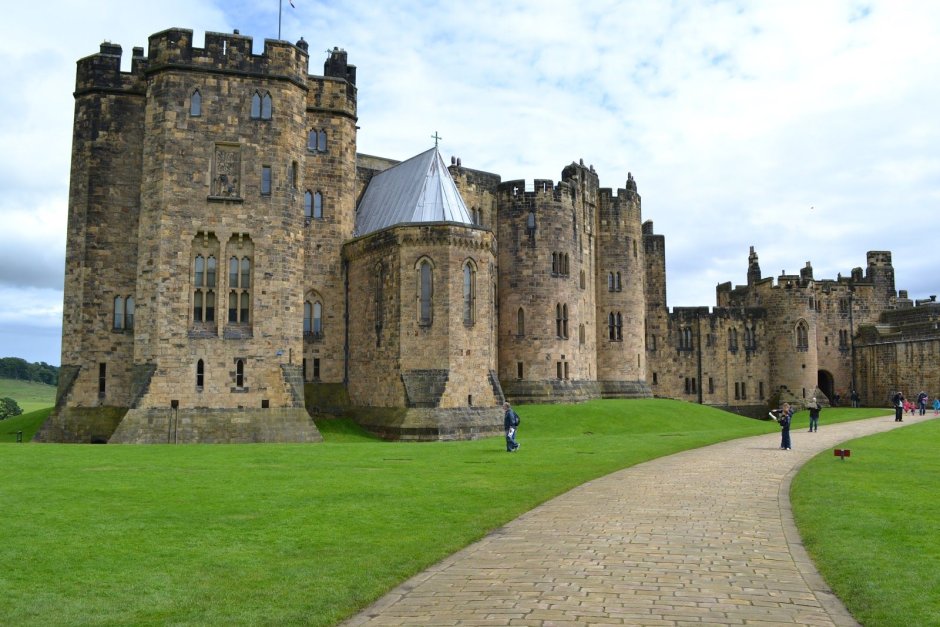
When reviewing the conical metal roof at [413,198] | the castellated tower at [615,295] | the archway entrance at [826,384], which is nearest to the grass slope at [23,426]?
the conical metal roof at [413,198]

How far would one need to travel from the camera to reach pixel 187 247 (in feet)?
118

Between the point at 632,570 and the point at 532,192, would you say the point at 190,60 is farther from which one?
the point at 632,570

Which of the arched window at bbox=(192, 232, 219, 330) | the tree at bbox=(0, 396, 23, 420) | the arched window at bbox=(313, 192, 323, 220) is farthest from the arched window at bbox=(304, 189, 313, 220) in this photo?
the tree at bbox=(0, 396, 23, 420)

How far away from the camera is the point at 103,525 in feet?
43.9

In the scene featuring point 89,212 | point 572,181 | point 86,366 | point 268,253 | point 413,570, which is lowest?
point 413,570

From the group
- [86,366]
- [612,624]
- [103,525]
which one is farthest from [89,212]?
[612,624]

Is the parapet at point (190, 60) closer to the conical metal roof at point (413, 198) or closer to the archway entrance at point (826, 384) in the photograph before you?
the conical metal roof at point (413, 198)

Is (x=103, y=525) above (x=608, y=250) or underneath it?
underneath

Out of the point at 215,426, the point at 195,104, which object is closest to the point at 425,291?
the point at 215,426

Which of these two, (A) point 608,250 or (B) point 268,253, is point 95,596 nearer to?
(B) point 268,253

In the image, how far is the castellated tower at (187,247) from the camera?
35.0 m

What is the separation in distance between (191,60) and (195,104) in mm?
2047

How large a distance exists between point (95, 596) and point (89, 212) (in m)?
33.2

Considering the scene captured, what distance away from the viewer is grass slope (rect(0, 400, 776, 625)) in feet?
30.9
